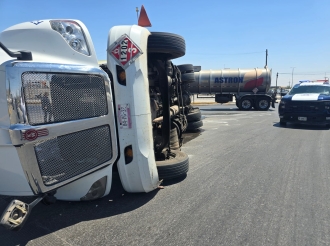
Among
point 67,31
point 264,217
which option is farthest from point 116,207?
point 67,31

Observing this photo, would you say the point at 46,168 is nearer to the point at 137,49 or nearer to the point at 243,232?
the point at 137,49

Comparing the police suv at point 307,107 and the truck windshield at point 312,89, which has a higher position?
the truck windshield at point 312,89

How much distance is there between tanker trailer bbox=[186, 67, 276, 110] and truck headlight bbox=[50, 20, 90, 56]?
691 inches

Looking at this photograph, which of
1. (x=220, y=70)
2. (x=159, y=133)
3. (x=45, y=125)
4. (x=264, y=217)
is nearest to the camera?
(x=45, y=125)

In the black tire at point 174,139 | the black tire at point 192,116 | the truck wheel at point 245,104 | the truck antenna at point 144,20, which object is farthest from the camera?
the truck wheel at point 245,104

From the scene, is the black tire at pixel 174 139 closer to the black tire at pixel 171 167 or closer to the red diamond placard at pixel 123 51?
the black tire at pixel 171 167

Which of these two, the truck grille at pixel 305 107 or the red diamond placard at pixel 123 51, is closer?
the red diamond placard at pixel 123 51

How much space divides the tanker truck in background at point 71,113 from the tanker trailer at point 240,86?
17.2m

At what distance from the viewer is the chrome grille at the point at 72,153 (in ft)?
7.47

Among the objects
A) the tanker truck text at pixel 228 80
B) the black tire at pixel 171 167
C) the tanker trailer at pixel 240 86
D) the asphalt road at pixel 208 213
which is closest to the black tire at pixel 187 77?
the asphalt road at pixel 208 213

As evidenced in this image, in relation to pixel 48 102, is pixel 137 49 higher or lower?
higher

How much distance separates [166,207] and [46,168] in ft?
4.93

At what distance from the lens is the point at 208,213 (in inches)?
120

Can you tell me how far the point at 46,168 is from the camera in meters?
2.31
